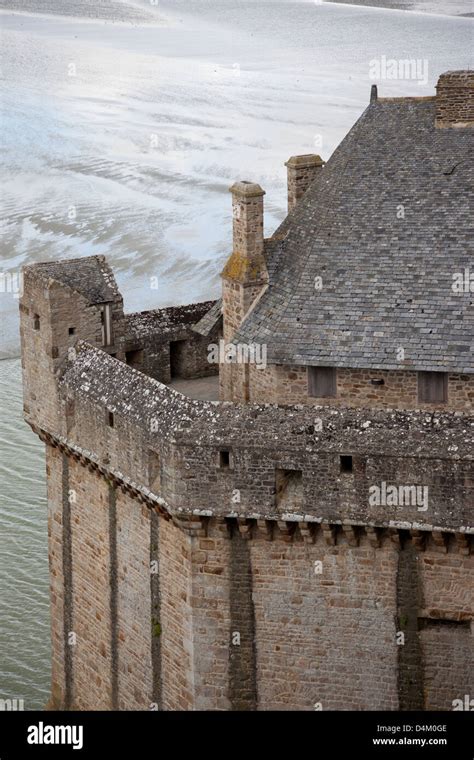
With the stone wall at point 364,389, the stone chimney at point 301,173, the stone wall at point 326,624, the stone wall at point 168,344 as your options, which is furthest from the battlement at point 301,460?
the stone chimney at point 301,173

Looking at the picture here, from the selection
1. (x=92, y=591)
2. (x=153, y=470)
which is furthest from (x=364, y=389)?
(x=92, y=591)

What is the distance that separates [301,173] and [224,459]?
7.57 metres

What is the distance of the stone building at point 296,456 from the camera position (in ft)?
90.9

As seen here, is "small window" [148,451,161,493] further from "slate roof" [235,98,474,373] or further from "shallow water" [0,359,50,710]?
"shallow water" [0,359,50,710]

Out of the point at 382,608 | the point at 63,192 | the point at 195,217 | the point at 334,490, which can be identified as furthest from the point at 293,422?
the point at 63,192

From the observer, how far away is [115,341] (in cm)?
3366

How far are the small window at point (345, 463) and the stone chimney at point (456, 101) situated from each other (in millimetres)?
6948

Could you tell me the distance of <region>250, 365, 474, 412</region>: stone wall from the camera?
29375 mm

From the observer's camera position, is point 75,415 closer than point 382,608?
No

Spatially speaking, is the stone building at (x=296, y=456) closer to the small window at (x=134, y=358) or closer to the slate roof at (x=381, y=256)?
the slate roof at (x=381, y=256)

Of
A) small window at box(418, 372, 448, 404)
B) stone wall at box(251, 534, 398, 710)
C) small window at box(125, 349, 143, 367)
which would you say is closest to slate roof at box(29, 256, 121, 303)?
small window at box(125, 349, 143, 367)

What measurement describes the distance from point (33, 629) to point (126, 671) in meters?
8.94

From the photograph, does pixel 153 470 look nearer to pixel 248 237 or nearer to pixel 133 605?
pixel 133 605

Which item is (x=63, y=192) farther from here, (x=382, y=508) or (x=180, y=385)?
(x=382, y=508)
